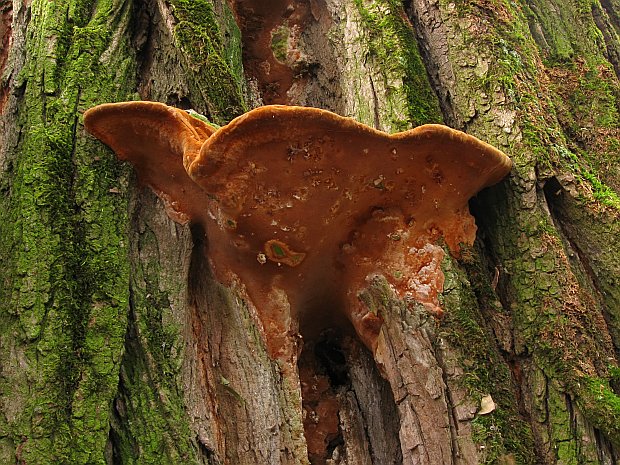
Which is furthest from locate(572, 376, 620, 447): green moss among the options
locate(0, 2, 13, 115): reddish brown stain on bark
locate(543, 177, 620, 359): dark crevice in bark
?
locate(0, 2, 13, 115): reddish brown stain on bark

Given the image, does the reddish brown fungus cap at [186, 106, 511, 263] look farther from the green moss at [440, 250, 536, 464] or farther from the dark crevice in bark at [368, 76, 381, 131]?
the dark crevice in bark at [368, 76, 381, 131]

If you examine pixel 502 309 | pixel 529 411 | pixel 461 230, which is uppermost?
pixel 461 230

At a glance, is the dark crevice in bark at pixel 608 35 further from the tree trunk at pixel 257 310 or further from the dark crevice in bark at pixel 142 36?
the dark crevice in bark at pixel 142 36

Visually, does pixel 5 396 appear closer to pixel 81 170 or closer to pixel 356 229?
pixel 81 170

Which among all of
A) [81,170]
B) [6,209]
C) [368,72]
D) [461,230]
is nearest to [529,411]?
[461,230]

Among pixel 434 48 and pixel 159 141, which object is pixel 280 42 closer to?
pixel 434 48

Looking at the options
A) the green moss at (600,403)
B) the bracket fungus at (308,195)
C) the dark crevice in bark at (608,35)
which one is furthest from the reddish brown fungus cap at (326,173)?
the dark crevice in bark at (608,35)
